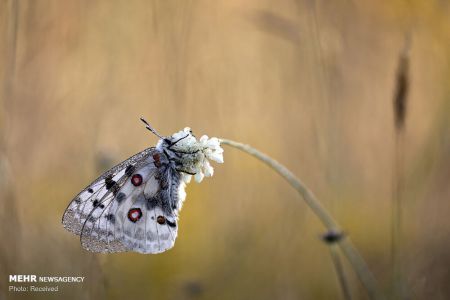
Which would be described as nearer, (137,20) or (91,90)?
(91,90)

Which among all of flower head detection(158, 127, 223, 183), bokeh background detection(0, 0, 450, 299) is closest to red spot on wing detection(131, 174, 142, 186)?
flower head detection(158, 127, 223, 183)

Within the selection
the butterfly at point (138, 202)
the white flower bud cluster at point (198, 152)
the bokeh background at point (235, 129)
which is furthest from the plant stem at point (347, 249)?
the bokeh background at point (235, 129)

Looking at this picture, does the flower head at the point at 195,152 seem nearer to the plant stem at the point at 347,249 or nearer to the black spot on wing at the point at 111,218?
the black spot on wing at the point at 111,218

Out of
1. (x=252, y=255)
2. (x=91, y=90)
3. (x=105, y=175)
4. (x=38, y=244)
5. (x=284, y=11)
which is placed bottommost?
(x=252, y=255)

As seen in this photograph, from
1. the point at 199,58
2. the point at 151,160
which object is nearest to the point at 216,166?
the point at 199,58

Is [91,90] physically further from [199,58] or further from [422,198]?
[422,198]

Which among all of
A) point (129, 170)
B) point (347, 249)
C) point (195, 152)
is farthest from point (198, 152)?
point (347, 249)
